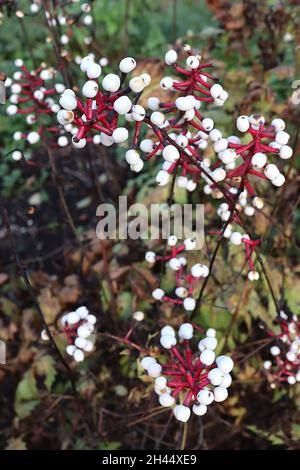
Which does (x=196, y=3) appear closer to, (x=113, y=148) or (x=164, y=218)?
(x=113, y=148)

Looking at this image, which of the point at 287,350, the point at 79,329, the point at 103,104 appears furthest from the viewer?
the point at 287,350

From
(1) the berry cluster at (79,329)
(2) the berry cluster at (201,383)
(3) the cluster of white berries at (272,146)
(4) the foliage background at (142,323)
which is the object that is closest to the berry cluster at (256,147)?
(3) the cluster of white berries at (272,146)

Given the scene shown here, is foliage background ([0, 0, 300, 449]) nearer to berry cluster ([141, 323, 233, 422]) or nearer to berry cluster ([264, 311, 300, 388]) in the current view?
berry cluster ([264, 311, 300, 388])

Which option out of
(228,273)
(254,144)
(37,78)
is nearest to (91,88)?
(254,144)

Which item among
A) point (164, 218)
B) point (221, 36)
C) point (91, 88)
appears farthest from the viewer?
point (221, 36)

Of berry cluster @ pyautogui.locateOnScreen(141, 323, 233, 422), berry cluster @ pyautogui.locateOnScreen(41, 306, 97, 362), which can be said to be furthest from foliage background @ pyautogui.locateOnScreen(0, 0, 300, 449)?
berry cluster @ pyautogui.locateOnScreen(141, 323, 233, 422)

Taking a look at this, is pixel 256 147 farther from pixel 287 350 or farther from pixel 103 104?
pixel 287 350

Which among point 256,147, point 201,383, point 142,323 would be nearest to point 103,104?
point 256,147

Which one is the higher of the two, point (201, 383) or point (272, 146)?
point (272, 146)

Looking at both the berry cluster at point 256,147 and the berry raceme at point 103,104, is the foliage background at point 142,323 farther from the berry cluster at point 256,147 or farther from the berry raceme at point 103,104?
the berry raceme at point 103,104

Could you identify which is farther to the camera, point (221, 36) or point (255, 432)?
point (221, 36)
